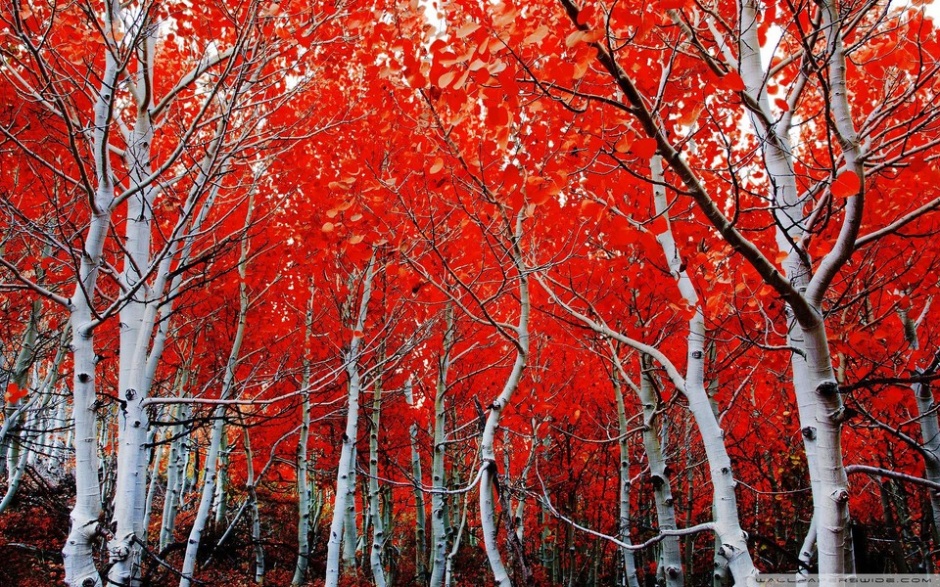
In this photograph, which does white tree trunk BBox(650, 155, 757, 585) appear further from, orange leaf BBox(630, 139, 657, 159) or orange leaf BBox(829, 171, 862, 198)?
orange leaf BBox(829, 171, 862, 198)

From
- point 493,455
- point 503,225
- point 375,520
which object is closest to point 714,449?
point 493,455

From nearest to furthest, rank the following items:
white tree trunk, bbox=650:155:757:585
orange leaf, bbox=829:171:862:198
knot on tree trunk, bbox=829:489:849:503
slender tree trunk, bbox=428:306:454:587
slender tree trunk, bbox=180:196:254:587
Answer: orange leaf, bbox=829:171:862:198 → knot on tree trunk, bbox=829:489:849:503 → white tree trunk, bbox=650:155:757:585 → slender tree trunk, bbox=180:196:254:587 → slender tree trunk, bbox=428:306:454:587

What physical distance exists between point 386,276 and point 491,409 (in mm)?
4139

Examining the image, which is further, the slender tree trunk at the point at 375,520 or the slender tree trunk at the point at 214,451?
the slender tree trunk at the point at 375,520

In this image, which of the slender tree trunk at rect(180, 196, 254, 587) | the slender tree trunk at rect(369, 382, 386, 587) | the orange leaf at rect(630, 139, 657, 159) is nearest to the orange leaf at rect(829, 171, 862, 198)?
the orange leaf at rect(630, 139, 657, 159)

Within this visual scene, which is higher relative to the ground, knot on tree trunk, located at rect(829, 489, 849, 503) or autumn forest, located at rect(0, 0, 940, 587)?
autumn forest, located at rect(0, 0, 940, 587)

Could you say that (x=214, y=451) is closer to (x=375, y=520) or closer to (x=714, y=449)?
(x=375, y=520)

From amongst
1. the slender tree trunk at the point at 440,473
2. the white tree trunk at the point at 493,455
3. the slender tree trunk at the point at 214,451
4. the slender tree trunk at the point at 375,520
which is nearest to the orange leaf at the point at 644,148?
the white tree trunk at the point at 493,455

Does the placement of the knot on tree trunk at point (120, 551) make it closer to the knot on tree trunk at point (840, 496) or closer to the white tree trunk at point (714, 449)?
the white tree trunk at point (714, 449)

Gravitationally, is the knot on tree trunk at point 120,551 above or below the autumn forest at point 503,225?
below

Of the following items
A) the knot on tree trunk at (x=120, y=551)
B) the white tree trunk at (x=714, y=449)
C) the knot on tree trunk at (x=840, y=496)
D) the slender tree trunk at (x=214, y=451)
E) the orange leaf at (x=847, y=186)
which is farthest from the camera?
the slender tree trunk at (x=214, y=451)

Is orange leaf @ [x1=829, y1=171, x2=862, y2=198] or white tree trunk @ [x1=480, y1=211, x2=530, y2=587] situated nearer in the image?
orange leaf @ [x1=829, y1=171, x2=862, y2=198]

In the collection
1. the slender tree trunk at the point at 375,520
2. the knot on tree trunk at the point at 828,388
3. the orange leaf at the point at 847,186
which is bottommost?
the slender tree trunk at the point at 375,520

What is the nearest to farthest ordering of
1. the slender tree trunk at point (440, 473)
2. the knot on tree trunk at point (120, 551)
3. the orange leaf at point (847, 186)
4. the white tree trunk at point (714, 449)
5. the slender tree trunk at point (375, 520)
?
the orange leaf at point (847, 186), the white tree trunk at point (714, 449), the knot on tree trunk at point (120, 551), the slender tree trunk at point (440, 473), the slender tree trunk at point (375, 520)
